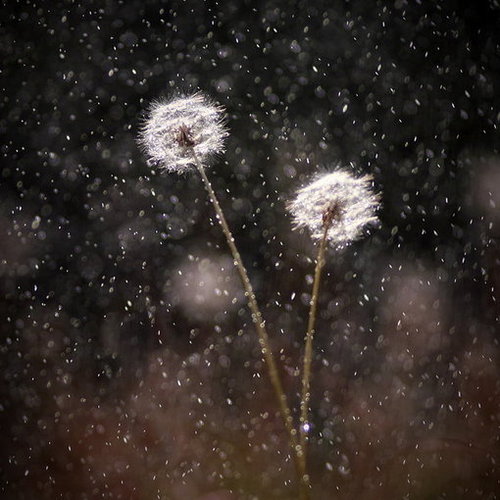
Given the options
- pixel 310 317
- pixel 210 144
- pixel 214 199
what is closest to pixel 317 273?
pixel 310 317

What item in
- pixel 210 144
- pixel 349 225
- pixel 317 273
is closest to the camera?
pixel 317 273

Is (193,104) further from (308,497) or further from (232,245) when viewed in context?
(308,497)

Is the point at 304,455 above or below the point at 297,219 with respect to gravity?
below

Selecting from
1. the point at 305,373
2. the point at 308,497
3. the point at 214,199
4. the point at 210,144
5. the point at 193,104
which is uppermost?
the point at 193,104

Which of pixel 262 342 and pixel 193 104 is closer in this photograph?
pixel 262 342

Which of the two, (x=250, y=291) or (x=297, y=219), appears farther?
(x=297, y=219)

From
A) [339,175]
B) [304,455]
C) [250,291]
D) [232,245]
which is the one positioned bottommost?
[304,455]

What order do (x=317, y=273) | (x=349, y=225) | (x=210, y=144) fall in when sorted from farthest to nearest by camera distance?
(x=210, y=144)
(x=349, y=225)
(x=317, y=273)

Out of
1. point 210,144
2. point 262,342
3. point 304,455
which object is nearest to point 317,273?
point 262,342

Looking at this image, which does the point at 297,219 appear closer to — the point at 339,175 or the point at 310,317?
the point at 339,175
